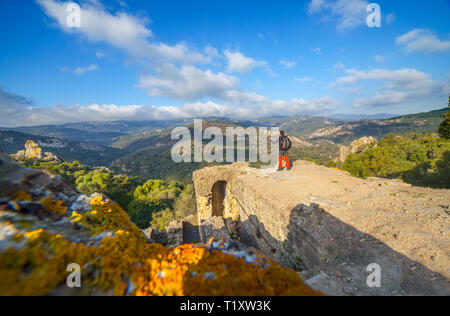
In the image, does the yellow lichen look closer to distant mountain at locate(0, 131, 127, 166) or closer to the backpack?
the backpack

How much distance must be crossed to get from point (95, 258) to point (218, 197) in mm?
11384

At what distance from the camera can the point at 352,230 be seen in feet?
15.7

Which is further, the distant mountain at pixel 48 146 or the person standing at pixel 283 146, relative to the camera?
the distant mountain at pixel 48 146

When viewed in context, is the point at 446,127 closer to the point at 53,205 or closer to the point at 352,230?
the point at 352,230

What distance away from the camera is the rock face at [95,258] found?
1.70 m

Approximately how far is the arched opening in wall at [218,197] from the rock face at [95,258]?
33.8ft

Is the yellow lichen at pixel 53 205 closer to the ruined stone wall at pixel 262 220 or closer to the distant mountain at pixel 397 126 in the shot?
the ruined stone wall at pixel 262 220

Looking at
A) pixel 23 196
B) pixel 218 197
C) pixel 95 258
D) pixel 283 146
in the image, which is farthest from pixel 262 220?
pixel 23 196

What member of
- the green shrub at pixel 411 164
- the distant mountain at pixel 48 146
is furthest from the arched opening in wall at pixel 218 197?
the distant mountain at pixel 48 146

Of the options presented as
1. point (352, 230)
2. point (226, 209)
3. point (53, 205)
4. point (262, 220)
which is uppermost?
point (53, 205)

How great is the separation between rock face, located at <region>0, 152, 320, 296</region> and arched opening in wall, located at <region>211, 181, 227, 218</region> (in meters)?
10.3

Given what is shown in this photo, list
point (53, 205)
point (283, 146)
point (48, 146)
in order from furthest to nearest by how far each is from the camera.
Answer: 1. point (48, 146)
2. point (283, 146)
3. point (53, 205)

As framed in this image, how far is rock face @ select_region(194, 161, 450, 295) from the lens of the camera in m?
3.37
